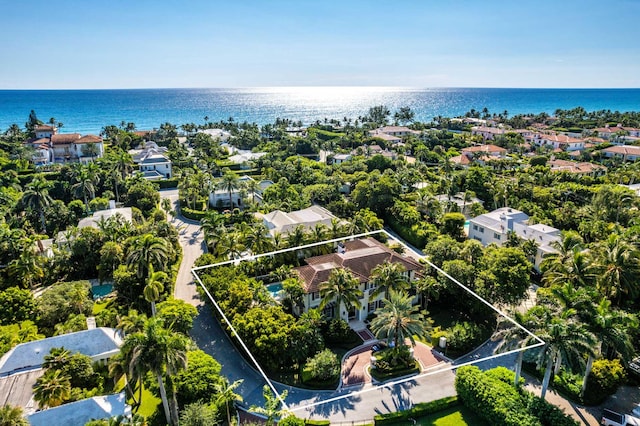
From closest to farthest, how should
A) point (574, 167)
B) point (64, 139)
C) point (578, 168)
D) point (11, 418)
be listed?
point (11, 418) → point (578, 168) → point (574, 167) → point (64, 139)

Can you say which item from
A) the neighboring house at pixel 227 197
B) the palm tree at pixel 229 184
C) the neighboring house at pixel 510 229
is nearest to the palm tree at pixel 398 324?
the neighboring house at pixel 510 229

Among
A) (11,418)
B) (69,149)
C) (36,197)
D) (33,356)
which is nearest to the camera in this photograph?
(11,418)

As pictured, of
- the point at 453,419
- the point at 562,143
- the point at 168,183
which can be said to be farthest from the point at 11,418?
the point at 562,143

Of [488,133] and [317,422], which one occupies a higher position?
[488,133]

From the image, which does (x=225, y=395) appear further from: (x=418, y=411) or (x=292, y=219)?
(x=292, y=219)

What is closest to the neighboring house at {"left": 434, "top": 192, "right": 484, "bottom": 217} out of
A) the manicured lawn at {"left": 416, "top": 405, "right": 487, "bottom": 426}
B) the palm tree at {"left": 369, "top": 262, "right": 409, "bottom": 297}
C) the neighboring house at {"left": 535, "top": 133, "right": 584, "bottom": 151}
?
the palm tree at {"left": 369, "top": 262, "right": 409, "bottom": 297}

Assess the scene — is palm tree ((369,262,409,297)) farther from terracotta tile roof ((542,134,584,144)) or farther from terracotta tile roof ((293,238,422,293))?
terracotta tile roof ((542,134,584,144))

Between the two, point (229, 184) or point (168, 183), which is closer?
point (229, 184)
